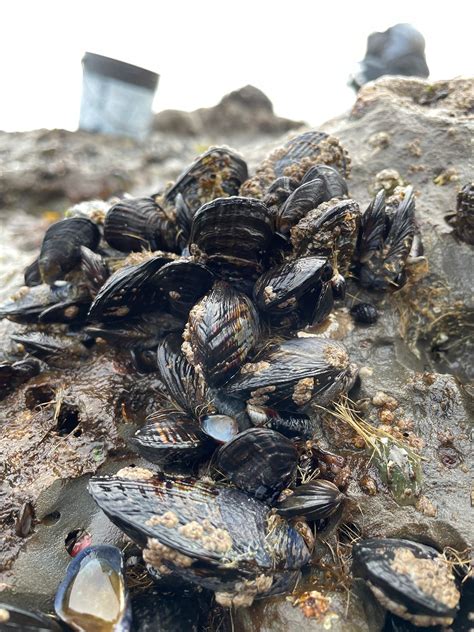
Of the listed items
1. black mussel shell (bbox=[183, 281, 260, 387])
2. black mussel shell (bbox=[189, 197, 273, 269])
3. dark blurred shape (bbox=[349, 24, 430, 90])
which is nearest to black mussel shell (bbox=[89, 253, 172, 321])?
black mussel shell (bbox=[189, 197, 273, 269])

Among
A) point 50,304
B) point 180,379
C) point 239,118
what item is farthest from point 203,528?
point 239,118

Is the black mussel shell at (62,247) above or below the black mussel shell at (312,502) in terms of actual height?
above

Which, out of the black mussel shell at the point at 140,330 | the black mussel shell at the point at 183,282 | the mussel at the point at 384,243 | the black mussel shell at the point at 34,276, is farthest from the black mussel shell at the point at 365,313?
the black mussel shell at the point at 34,276

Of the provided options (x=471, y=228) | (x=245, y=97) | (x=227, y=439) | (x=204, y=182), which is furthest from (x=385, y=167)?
(x=245, y=97)

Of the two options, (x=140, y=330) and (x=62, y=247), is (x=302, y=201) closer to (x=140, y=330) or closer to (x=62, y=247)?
(x=140, y=330)

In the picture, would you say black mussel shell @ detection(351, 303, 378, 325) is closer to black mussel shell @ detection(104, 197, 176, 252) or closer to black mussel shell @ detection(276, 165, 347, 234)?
black mussel shell @ detection(276, 165, 347, 234)

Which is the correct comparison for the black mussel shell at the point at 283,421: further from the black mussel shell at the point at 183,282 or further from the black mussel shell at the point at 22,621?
the black mussel shell at the point at 22,621
